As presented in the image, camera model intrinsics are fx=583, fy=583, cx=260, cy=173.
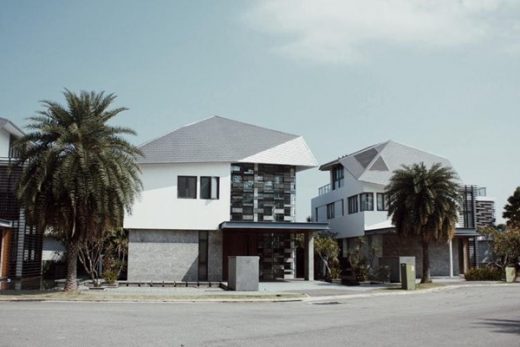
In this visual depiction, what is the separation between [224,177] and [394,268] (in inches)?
460

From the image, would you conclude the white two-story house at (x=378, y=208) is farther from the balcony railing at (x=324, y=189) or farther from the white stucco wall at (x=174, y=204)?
the white stucco wall at (x=174, y=204)

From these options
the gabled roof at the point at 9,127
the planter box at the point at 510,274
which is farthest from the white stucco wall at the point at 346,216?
the gabled roof at the point at 9,127

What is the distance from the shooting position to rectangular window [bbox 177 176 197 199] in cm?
3597

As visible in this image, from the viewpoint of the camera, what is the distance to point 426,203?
1241 inches

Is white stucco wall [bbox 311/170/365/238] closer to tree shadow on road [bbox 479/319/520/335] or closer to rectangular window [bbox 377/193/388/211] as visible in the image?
rectangular window [bbox 377/193/388/211]

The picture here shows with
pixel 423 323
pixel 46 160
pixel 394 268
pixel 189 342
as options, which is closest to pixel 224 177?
pixel 394 268

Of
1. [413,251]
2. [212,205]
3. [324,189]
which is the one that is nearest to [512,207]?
[324,189]

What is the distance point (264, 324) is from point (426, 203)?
738 inches

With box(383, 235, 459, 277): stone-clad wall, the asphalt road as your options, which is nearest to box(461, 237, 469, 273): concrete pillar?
box(383, 235, 459, 277): stone-clad wall

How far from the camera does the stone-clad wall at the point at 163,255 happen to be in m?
34.9

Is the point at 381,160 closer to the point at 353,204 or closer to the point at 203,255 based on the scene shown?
the point at 353,204

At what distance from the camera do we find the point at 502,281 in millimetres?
34875

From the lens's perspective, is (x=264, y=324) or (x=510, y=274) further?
(x=510, y=274)

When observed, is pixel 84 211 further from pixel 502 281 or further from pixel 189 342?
pixel 502 281
